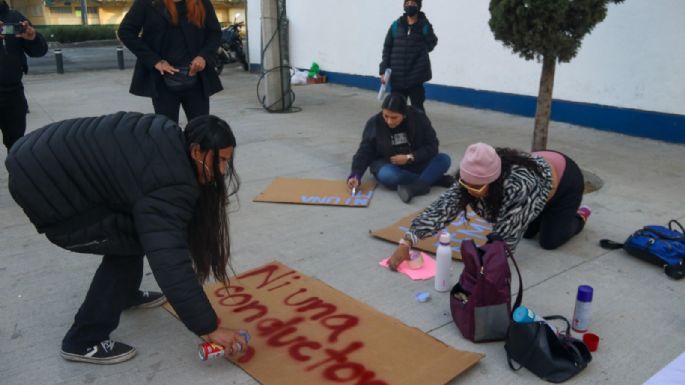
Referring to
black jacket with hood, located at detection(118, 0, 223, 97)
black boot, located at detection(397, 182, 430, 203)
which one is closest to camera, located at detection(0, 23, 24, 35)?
black jacket with hood, located at detection(118, 0, 223, 97)

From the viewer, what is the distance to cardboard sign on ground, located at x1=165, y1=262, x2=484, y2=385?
2.23 metres

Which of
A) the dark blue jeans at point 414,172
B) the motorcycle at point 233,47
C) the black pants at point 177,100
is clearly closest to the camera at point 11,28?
the black pants at point 177,100

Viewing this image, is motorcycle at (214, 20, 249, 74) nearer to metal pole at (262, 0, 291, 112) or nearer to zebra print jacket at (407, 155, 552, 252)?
metal pole at (262, 0, 291, 112)

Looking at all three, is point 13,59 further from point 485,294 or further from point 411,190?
point 485,294

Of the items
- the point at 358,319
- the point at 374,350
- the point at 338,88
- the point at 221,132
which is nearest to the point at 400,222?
the point at 358,319

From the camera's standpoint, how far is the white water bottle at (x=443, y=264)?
2.82 m

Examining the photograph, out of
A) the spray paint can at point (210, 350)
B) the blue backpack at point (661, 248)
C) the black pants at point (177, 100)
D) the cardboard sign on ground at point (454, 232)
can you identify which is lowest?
the cardboard sign on ground at point (454, 232)

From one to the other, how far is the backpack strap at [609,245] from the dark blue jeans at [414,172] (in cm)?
135

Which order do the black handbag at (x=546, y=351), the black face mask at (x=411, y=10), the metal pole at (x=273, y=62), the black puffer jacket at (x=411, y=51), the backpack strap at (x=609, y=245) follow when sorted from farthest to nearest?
the metal pole at (x=273, y=62) → the black puffer jacket at (x=411, y=51) → the black face mask at (x=411, y=10) → the backpack strap at (x=609, y=245) → the black handbag at (x=546, y=351)

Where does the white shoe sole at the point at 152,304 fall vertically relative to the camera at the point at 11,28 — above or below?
below

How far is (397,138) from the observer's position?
4.42m

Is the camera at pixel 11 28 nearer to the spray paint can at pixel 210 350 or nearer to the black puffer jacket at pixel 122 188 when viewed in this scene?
the black puffer jacket at pixel 122 188

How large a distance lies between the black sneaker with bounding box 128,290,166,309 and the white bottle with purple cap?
1.88m

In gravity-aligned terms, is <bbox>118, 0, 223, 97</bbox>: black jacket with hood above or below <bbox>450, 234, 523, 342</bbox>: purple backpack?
above
